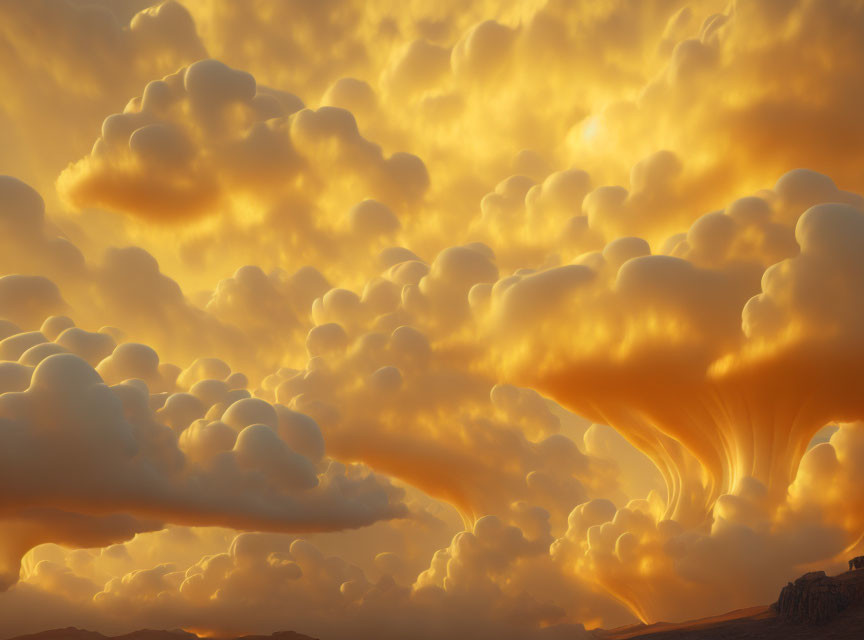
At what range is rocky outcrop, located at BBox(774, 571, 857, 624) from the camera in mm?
43844

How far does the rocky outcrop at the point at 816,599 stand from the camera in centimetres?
4384

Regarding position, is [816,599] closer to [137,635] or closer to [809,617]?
[809,617]

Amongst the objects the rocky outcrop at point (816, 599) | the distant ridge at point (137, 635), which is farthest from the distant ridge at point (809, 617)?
the distant ridge at point (137, 635)

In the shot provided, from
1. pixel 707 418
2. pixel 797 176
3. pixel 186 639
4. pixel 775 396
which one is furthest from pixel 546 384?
pixel 186 639

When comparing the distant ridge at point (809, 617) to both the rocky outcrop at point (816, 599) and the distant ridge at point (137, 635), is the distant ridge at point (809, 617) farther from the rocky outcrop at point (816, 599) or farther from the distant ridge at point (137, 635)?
the distant ridge at point (137, 635)

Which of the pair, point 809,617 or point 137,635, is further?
point 137,635

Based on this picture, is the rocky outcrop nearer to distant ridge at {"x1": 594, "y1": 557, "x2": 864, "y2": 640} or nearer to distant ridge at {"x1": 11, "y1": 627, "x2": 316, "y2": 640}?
distant ridge at {"x1": 594, "y1": 557, "x2": 864, "y2": 640}

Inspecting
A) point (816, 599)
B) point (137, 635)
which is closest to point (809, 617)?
point (816, 599)

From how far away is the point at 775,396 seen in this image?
56.5m

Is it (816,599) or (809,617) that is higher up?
(816,599)

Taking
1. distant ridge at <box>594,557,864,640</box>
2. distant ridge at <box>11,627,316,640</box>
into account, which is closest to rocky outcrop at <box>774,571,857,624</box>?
distant ridge at <box>594,557,864,640</box>

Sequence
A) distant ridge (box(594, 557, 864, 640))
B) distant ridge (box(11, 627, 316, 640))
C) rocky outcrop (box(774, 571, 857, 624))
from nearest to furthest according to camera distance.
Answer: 1. distant ridge (box(594, 557, 864, 640))
2. rocky outcrop (box(774, 571, 857, 624))
3. distant ridge (box(11, 627, 316, 640))

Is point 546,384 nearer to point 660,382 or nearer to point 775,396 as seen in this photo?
point 660,382

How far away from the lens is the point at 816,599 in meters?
44.4
